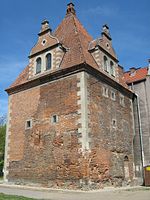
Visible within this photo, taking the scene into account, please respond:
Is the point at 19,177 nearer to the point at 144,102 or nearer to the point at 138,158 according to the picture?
the point at 138,158

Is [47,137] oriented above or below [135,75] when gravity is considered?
below

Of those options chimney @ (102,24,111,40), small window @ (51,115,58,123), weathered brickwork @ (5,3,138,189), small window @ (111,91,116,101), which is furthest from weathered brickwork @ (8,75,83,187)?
chimney @ (102,24,111,40)

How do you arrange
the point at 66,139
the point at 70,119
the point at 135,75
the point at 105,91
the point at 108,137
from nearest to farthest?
the point at 66,139
the point at 70,119
the point at 108,137
the point at 105,91
the point at 135,75

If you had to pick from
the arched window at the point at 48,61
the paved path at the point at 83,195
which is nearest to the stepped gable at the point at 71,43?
the arched window at the point at 48,61

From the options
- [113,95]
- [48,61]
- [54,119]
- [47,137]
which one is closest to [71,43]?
[48,61]

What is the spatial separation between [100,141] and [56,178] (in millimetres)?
3459

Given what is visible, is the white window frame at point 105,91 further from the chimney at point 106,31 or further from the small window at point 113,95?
the chimney at point 106,31

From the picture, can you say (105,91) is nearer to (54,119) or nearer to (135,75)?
(54,119)

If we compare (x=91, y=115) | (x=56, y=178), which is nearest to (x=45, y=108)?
(x=91, y=115)

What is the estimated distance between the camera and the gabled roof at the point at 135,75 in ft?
72.7

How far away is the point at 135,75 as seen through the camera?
23.5m

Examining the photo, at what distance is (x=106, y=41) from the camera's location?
2056 cm

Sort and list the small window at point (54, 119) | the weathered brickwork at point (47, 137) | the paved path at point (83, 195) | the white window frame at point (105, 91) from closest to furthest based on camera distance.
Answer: the paved path at point (83, 195) < the weathered brickwork at point (47, 137) < the small window at point (54, 119) < the white window frame at point (105, 91)

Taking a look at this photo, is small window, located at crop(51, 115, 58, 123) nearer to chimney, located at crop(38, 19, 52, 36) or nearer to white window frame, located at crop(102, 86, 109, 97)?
white window frame, located at crop(102, 86, 109, 97)
